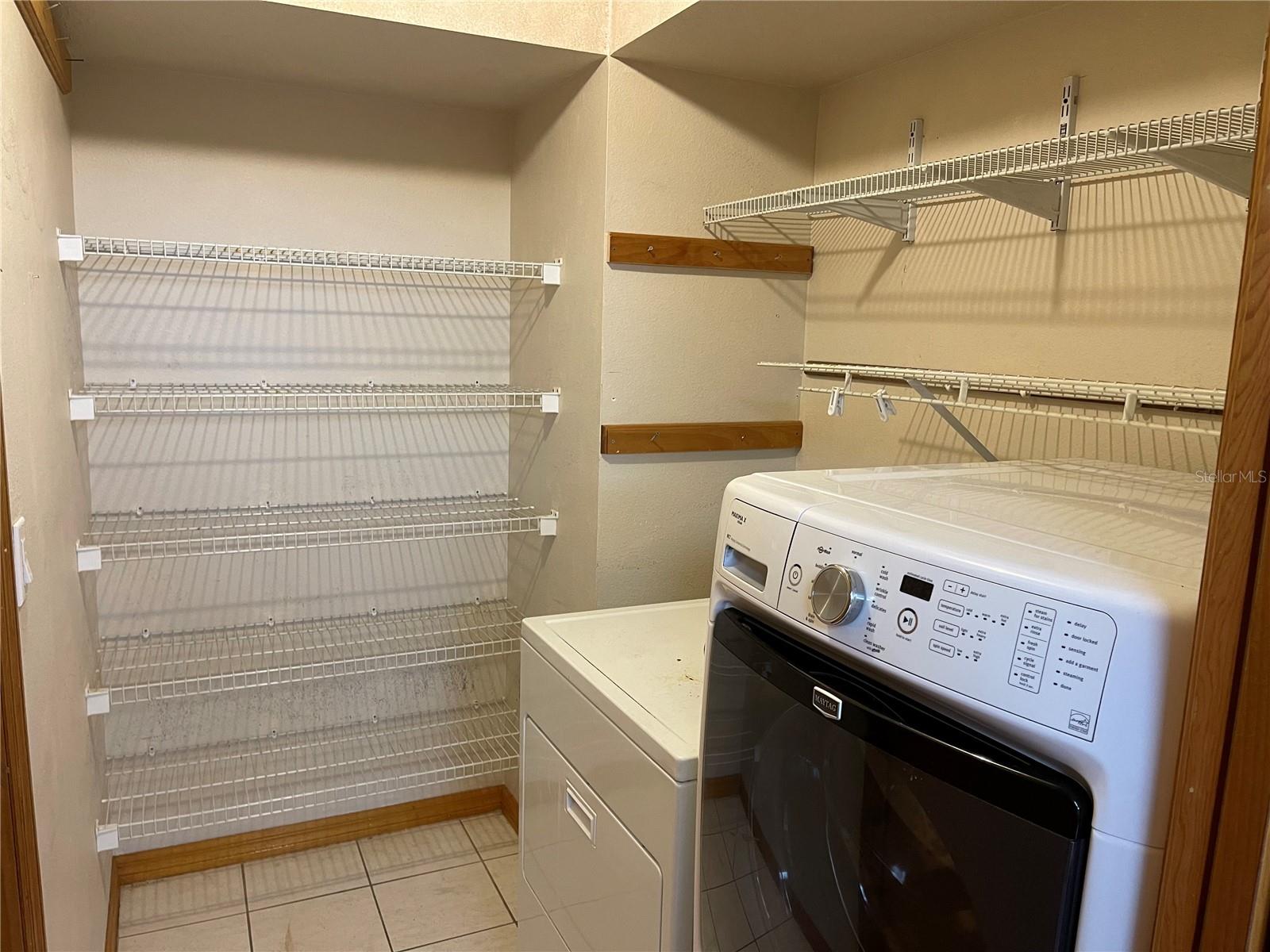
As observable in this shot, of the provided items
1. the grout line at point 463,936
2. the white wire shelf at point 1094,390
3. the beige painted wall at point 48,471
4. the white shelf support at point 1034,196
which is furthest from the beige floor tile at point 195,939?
the white shelf support at point 1034,196

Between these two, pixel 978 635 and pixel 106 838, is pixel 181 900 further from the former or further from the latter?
pixel 978 635

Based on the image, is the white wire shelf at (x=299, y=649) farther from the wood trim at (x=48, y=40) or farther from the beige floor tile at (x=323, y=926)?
the wood trim at (x=48, y=40)

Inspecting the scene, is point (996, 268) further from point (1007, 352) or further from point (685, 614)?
point (685, 614)

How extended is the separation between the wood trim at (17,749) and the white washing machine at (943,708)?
38.0 inches

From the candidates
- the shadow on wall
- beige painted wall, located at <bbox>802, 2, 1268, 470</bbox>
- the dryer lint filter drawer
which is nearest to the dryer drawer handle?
the dryer lint filter drawer

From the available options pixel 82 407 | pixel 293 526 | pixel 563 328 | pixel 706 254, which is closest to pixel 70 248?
pixel 82 407

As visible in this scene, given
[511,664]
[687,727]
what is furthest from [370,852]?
[687,727]

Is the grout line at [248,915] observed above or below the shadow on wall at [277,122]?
below

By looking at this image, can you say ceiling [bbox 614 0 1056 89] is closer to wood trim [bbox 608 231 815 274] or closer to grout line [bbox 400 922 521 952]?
wood trim [bbox 608 231 815 274]

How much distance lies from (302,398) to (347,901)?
1352 mm

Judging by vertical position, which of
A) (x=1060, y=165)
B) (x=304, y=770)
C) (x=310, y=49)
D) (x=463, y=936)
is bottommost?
(x=463, y=936)

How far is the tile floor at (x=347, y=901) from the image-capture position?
7.52 ft

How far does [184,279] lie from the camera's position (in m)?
2.40

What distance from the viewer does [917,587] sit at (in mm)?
881
